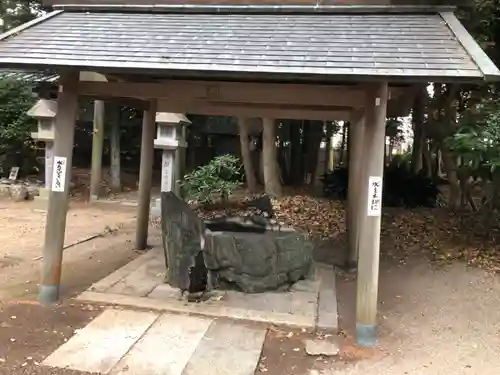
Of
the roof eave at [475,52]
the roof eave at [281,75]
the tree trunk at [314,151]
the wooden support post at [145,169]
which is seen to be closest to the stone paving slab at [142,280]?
the wooden support post at [145,169]

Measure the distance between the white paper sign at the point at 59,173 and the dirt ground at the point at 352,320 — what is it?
128 centimetres

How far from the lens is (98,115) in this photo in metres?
13.9

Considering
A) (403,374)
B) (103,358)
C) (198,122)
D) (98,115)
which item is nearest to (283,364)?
(403,374)

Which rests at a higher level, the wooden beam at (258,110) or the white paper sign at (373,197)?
the wooden beam at (258,110)

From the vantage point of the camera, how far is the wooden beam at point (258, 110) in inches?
287

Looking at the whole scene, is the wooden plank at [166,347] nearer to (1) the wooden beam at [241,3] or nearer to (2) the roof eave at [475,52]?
(2) the roof eave at [475,52]

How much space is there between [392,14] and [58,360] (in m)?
4.69

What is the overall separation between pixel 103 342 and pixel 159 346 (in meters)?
0.50

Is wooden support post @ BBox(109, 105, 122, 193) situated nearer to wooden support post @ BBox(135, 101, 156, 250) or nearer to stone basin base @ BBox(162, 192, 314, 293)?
wooden support post @ BBox(135, 101, 156, 250)

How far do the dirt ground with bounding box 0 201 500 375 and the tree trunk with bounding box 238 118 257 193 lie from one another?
6071 millimetres

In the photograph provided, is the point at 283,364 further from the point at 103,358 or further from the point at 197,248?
the point at 197,248

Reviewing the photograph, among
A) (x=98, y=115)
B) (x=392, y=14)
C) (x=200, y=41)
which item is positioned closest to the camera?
(x=200, y=41)

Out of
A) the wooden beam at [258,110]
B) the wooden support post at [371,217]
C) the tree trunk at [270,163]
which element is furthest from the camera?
the tree trunk at [270,163]

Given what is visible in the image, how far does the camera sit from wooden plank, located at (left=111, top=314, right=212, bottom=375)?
4066 millimetres
